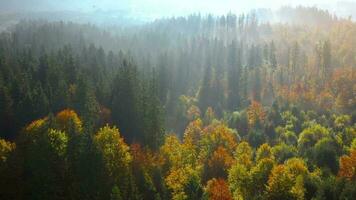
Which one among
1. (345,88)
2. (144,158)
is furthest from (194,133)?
(345,88)

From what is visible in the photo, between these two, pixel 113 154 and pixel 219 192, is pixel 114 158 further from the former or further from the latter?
pixel 219 192

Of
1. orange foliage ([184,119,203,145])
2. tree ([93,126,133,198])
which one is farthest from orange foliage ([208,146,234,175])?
orange foliage ([184,119,203,145])

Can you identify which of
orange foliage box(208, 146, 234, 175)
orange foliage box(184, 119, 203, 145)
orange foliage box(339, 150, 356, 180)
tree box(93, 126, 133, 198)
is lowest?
orange foliage box(184, 119, 203, 145)

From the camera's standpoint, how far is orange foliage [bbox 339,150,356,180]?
8256cm

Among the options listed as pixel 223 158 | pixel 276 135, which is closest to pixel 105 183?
pixel 223 158

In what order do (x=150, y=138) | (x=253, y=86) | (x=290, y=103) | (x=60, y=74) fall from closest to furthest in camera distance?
(x=150, y=138)
(x=60, y=74)
(x=290, y=103)
(x=253, y=86)

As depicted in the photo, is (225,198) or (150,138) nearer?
(225,198)

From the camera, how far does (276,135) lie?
125 metres

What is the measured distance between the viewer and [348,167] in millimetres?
85062

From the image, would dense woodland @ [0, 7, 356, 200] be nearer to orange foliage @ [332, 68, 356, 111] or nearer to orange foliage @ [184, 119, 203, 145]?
orange foliage @ [184, 119, 203, 145]

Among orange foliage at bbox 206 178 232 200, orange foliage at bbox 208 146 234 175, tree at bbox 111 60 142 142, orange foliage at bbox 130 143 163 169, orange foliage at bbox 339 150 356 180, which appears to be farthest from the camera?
tree at bbox 111 60 142 142

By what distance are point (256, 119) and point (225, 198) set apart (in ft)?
220

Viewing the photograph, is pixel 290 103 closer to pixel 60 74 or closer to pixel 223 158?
pixel 223 158

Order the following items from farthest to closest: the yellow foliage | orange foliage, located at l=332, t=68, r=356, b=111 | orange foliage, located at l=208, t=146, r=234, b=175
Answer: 1. orange foliage, located at l=332, t=68, r=356, b=111
2. orange foliage, located at l=208, t=146, r=234, b=175
3. the yellow foliage
